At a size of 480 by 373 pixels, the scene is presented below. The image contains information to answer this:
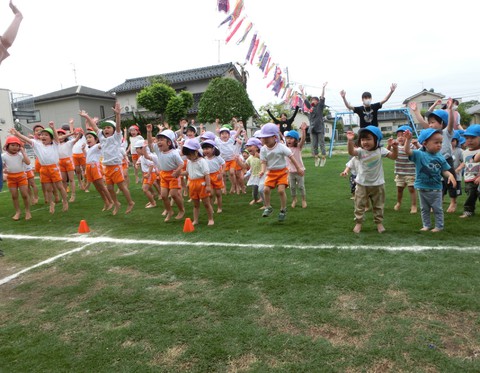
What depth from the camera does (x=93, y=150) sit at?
30.3ft

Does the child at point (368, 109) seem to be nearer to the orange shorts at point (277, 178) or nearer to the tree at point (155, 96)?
the orange shorts at point (277, 178)

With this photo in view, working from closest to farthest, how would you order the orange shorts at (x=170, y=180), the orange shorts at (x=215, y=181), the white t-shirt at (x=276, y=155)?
the white t-shirt at (x=276, y=155), the orange shorts at (x=170, y=180), the orange shorts at (x=215, y=181)

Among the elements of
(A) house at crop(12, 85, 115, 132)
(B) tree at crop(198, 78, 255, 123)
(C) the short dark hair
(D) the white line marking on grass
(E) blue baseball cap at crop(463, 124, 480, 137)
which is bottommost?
(D) the white line marking on grass

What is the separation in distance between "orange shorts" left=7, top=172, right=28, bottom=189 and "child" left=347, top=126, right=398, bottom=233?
23.0 ft

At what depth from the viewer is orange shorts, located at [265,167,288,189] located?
6.69 metres

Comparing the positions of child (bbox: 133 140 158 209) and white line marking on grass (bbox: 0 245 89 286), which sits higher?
child (bbox: 133 140 158 209)

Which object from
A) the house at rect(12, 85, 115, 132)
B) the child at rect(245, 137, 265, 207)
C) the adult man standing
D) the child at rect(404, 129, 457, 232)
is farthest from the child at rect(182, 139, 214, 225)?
the house at rect(12, 85, 115, 132)

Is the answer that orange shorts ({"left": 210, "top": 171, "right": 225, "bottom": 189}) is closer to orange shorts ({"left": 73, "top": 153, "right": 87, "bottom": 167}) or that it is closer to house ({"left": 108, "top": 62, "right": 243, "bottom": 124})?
orange shorts ({"left": 73, "top": 153, "right": 87, "bottom": 167})

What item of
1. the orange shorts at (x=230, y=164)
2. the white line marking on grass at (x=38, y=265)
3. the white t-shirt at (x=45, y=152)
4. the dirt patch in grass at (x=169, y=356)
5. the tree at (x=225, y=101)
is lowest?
the dirt patch in grass at (x=169, y=356)

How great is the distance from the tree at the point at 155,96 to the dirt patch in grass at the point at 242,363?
26.1 meters

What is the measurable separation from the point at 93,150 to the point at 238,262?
620cm

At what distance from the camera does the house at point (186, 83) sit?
35438 millimetres

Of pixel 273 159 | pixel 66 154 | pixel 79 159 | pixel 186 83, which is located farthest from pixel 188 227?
pixel 186 83

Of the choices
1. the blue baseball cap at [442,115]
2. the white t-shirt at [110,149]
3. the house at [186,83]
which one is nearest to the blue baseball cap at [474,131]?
the blue baseball cap at [442,115]
